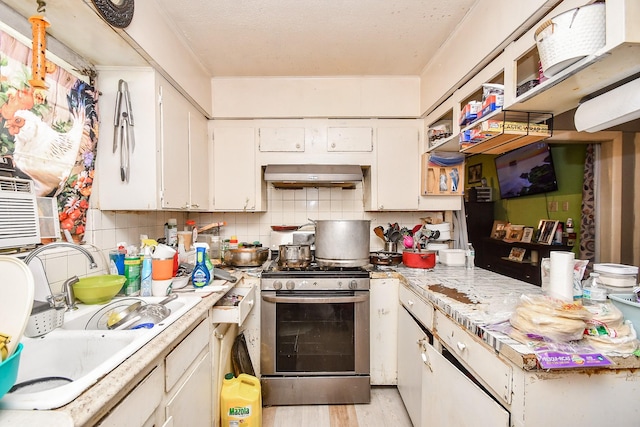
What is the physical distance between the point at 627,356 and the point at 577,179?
8.43ft

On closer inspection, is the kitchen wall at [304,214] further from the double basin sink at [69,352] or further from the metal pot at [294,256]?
the double basin sink at [69,352]

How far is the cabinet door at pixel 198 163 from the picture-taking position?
2.00 metres

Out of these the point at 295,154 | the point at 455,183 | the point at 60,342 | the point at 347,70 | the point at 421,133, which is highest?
the point at 347,70

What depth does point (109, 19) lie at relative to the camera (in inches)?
44.6

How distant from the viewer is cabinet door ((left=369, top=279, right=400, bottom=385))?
196cm

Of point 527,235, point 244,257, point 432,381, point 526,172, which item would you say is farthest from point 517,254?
point 244,257

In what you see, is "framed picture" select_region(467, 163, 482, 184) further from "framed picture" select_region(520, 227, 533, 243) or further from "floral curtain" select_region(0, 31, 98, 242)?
"floral curtain" select_region(0, 31, 98, 242)

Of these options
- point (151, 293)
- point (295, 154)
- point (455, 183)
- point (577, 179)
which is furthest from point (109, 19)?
point (577, 179)

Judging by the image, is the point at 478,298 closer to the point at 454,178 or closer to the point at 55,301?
the point at 454,178

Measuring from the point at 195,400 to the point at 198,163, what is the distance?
1.52m

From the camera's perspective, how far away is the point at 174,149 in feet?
5.72

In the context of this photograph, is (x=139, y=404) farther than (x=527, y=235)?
No

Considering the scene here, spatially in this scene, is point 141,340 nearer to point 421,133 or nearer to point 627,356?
→ point 627,356

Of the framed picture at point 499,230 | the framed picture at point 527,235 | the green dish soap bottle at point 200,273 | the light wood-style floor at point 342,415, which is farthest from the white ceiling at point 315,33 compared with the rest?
the framed picture at point 499,230
